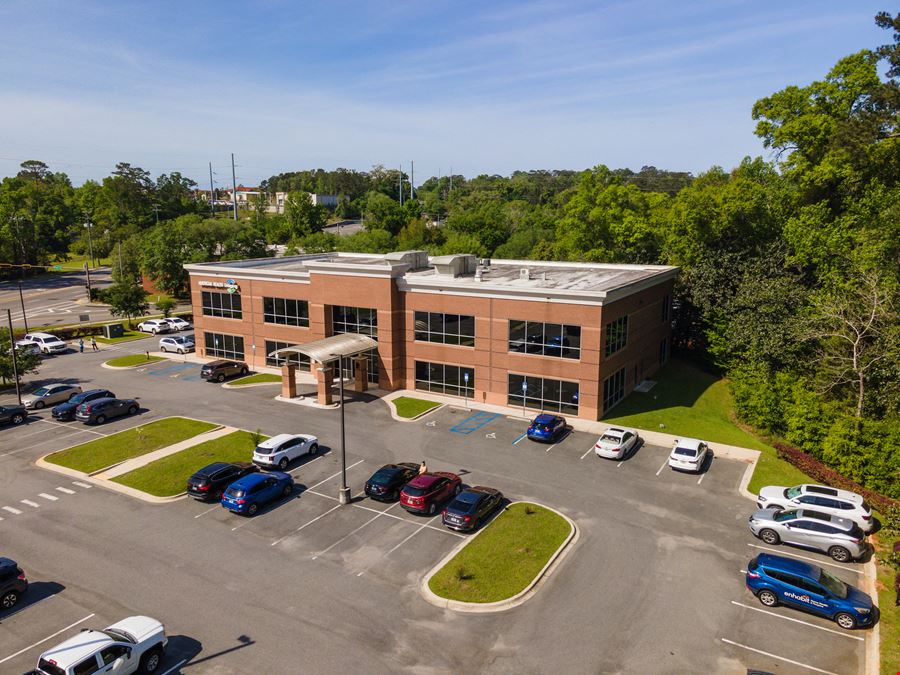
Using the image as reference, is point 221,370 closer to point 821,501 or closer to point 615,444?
point 615,444

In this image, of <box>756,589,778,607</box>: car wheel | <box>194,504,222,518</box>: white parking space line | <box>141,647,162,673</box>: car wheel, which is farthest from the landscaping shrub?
<box>141,647,162,673</box>: car wheel

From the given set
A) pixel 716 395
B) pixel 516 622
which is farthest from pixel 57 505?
pixel 716 395

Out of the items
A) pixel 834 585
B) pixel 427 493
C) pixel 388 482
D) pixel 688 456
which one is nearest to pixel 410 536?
pixel 427 493

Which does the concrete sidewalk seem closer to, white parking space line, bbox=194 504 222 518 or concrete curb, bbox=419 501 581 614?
white parking space line, bbox=194 504 222 518

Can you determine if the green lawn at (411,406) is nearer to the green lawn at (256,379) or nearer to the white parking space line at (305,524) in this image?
the green lawn at (256,379)

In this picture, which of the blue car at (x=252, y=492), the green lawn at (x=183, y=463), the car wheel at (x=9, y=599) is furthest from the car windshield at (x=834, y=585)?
the car wheel at (x=9, y=599)

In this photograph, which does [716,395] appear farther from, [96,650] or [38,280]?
[38,280]
